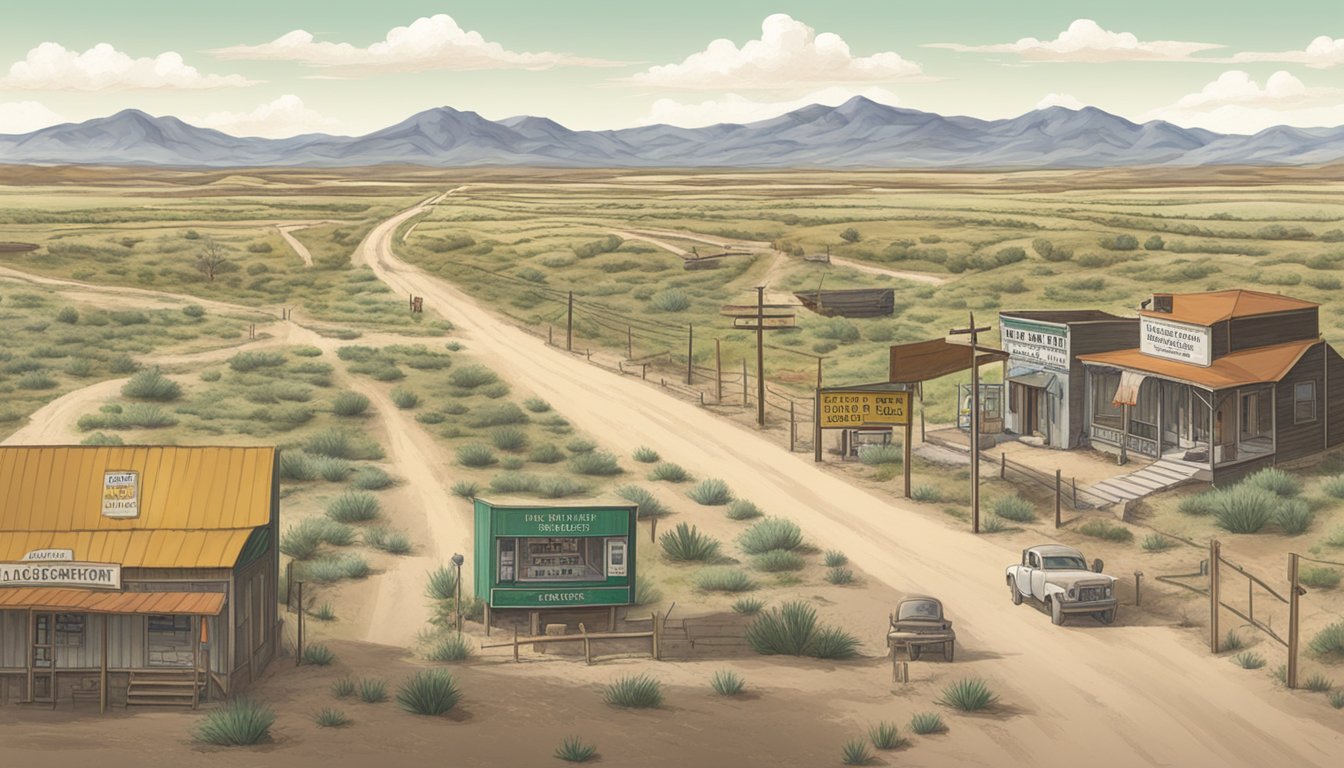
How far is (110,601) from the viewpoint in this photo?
28703 millimetres

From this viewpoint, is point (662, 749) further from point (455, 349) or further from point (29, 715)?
point (455, 349)

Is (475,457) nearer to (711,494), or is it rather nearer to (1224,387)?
(711,494)

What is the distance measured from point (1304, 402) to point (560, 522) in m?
27.6

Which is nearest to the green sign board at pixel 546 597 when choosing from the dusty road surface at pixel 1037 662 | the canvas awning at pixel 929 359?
the dusty road surface at pixel 1037 662

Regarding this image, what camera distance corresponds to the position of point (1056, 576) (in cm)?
3725

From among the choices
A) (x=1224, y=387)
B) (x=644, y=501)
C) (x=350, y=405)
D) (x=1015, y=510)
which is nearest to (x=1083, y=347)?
(x=1224, y=387)

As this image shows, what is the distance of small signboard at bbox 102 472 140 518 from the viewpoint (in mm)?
30578

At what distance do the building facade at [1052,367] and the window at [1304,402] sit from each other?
18.9 feet

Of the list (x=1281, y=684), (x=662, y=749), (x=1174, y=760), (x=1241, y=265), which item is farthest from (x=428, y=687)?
(x=1241, y=265)

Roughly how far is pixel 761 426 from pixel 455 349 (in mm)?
19445

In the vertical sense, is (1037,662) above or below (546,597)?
below

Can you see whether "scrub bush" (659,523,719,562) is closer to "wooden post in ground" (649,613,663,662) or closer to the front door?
"wooden post in ground" (649,613,663,662)

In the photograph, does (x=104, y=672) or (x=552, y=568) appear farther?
(x=552, y=568)

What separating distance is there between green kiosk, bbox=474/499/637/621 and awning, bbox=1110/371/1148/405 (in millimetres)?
21618
